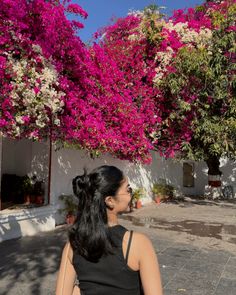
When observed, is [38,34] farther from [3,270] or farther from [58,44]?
[3,270]

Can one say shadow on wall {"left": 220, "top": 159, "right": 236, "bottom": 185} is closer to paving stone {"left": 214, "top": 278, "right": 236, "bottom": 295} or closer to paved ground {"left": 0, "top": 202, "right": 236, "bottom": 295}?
paved ground {"left": 0, "top": 202, "right": 236, "bottom": 295}

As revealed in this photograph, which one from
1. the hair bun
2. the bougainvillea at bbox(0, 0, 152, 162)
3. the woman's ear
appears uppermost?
the bougainvillea at bbox(0, 0, 152, 162)

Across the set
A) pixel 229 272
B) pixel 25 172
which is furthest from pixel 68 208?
pixel 229 272

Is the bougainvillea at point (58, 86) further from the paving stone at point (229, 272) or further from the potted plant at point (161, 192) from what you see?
the potted plant at point (161, 192)

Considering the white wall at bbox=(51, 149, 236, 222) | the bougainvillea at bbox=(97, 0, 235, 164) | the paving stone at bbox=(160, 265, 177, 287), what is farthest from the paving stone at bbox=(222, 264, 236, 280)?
the bougainvillea at bbox=(97, 0, 235, 164)

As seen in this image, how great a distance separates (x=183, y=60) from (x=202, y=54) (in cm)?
55

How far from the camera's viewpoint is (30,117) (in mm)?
7406

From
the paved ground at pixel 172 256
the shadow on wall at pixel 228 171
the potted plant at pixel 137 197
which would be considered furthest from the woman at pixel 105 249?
the shadow on wall at pixel 228 171

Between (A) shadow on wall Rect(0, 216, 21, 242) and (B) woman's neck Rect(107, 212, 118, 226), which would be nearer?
(B) woman's neck Rect(107, 212, 118, 226)

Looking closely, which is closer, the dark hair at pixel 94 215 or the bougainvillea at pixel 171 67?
the dark hair at pixel 94 215

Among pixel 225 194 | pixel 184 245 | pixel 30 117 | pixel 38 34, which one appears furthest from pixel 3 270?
pixel 225 194

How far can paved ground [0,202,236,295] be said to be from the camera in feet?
18.9

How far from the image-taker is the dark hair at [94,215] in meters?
2.01

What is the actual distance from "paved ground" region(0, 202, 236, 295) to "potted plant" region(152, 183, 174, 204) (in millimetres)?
3186
